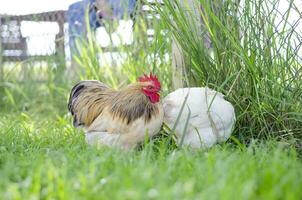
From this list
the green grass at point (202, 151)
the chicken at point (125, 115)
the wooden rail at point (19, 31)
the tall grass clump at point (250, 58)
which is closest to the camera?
the green grass at point (202, 151)

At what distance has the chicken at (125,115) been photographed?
2535 mm

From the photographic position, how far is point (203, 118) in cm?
260

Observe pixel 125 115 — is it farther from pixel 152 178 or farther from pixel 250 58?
pixel 152 178

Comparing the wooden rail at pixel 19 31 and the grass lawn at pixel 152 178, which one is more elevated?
the wooden rail at pixel 19 31

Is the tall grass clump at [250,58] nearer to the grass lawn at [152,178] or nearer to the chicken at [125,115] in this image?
the chicken at [125,115]

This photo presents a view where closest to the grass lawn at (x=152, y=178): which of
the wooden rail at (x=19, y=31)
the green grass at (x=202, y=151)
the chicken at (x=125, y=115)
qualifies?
the green grass at (x=202, y=151)

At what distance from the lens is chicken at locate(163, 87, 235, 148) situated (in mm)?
2574

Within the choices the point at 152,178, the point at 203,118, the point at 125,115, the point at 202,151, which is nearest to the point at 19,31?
the point at 125,115

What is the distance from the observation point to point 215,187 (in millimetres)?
1356

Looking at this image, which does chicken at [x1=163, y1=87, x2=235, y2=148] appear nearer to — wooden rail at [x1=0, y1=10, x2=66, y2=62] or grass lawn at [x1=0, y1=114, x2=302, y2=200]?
grass lawn at [x1=0, y1=114, x2=302, y2=200]

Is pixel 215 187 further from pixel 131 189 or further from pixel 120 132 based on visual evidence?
pixel 120 132

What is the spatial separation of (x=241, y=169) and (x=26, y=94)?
13.7 feet

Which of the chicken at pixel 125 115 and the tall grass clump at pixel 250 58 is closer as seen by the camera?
the chicken at pixel 125 115

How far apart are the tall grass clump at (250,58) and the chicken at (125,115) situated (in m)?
0.39
